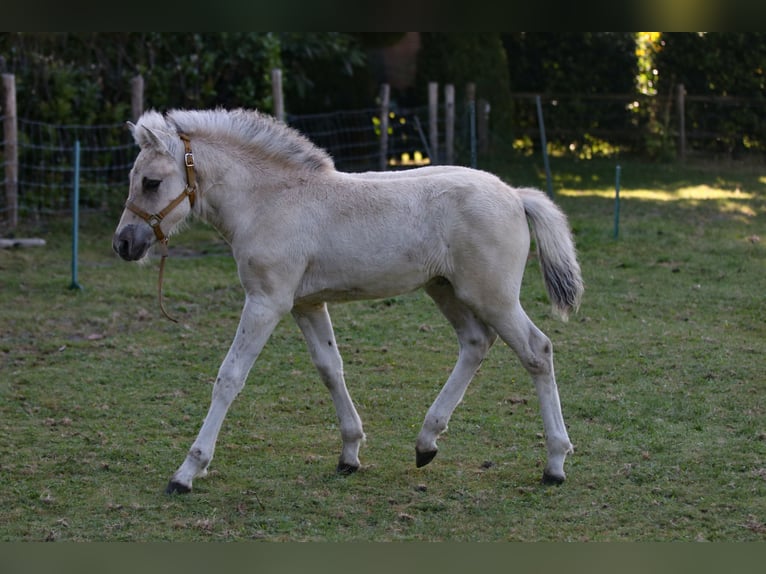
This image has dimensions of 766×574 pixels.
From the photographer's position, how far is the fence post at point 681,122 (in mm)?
18766

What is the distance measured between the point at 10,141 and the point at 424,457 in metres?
Answer: 8.61

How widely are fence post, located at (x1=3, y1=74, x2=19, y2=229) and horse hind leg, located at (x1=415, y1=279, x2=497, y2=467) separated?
26.6 feet

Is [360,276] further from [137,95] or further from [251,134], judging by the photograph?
[137,95]

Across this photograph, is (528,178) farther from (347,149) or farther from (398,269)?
(398,269)

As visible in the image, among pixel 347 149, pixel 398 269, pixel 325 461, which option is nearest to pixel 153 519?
pixel 325 461

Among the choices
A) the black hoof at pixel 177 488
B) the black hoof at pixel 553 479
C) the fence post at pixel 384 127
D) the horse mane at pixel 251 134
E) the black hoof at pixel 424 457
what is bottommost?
the black hoof at pixel 177 488

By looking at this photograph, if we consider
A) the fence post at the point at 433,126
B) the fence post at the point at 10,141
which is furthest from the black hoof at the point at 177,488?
the fence post at the point at 433,126

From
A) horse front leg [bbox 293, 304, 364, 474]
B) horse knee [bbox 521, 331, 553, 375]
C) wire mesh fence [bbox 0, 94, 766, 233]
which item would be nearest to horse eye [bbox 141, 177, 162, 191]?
horse front leg [bbox 293, 304, 364, 474]

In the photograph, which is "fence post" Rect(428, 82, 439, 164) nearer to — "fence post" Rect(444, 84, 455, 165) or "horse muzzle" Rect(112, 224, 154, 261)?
"fence post" Rect(444, 84, 455, 165)

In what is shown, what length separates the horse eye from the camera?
5.42 meters

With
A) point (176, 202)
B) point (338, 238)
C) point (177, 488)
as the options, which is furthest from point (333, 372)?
point (176, 202)

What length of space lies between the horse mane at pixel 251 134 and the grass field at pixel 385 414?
1834 mm

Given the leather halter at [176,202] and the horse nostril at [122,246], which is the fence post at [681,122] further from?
the horse nostril at [122,246]

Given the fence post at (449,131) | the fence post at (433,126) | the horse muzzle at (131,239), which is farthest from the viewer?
the fence post at (449,131)
